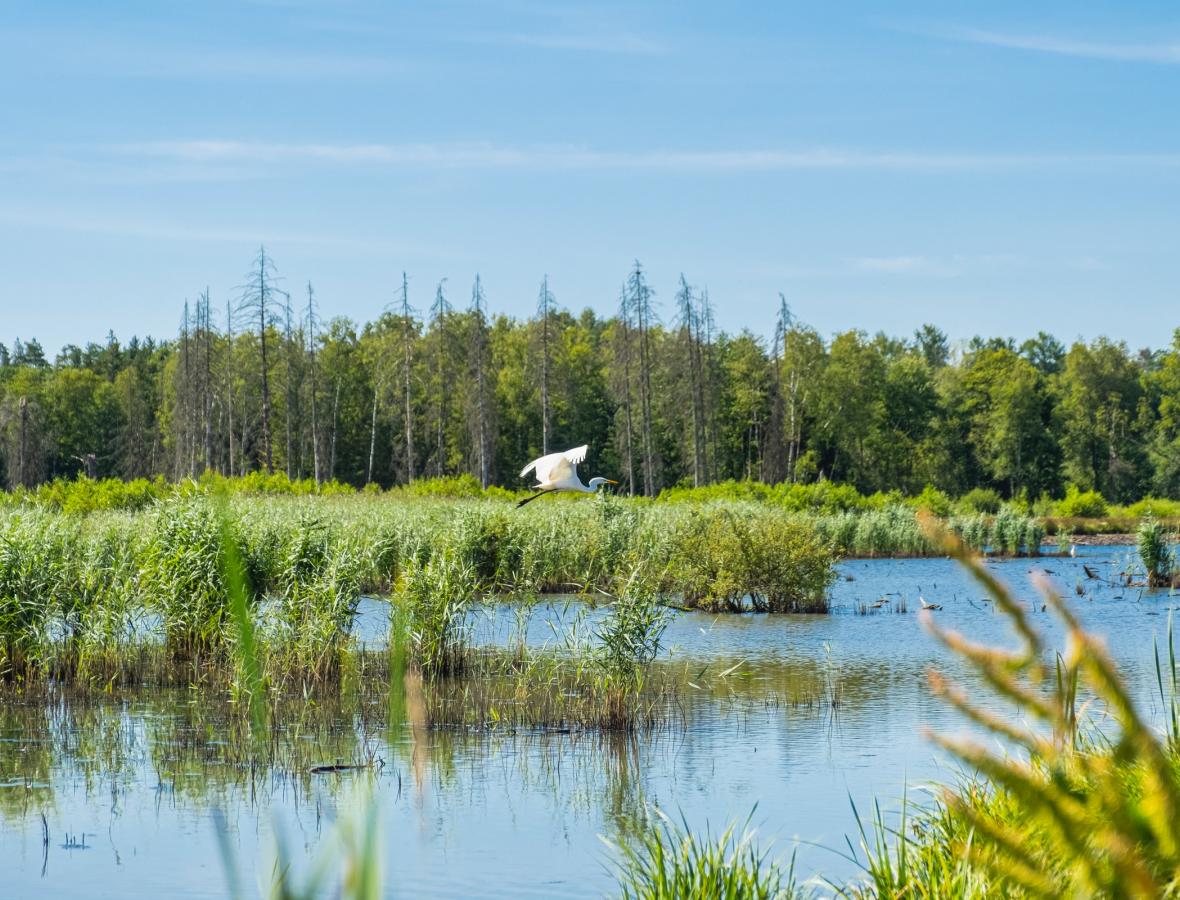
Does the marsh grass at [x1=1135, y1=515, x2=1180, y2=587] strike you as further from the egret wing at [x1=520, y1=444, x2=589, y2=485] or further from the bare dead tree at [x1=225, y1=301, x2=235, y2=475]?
the bare dead tree at [x1=225, y1=301, x2=235, y2=475]

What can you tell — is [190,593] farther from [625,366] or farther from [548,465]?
[625,366]

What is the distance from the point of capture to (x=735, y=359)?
262 feet

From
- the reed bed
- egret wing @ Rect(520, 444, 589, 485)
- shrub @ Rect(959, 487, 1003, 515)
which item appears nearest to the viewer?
the reed bed

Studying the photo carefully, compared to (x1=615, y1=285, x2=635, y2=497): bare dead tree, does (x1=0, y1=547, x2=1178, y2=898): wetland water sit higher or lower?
lower

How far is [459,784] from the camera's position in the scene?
1009cm

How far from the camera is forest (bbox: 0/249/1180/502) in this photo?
67062 millimetres

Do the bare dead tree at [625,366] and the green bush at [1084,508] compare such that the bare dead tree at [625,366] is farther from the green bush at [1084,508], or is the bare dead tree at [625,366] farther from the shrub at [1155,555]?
the shrub at [1155,555]

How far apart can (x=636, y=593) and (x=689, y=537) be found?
11752mm

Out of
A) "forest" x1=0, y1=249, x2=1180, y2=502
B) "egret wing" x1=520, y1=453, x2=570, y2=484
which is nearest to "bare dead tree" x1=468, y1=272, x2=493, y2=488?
"forest" x1=0, y1=249, x2=1180, y2=502

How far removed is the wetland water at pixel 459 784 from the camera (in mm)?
8055

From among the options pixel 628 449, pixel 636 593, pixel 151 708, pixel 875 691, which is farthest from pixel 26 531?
pixel 628 449

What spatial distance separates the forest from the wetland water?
50.2 metres

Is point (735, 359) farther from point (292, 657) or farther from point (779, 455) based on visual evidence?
point (292, 657)

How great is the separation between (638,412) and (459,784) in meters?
59.2
